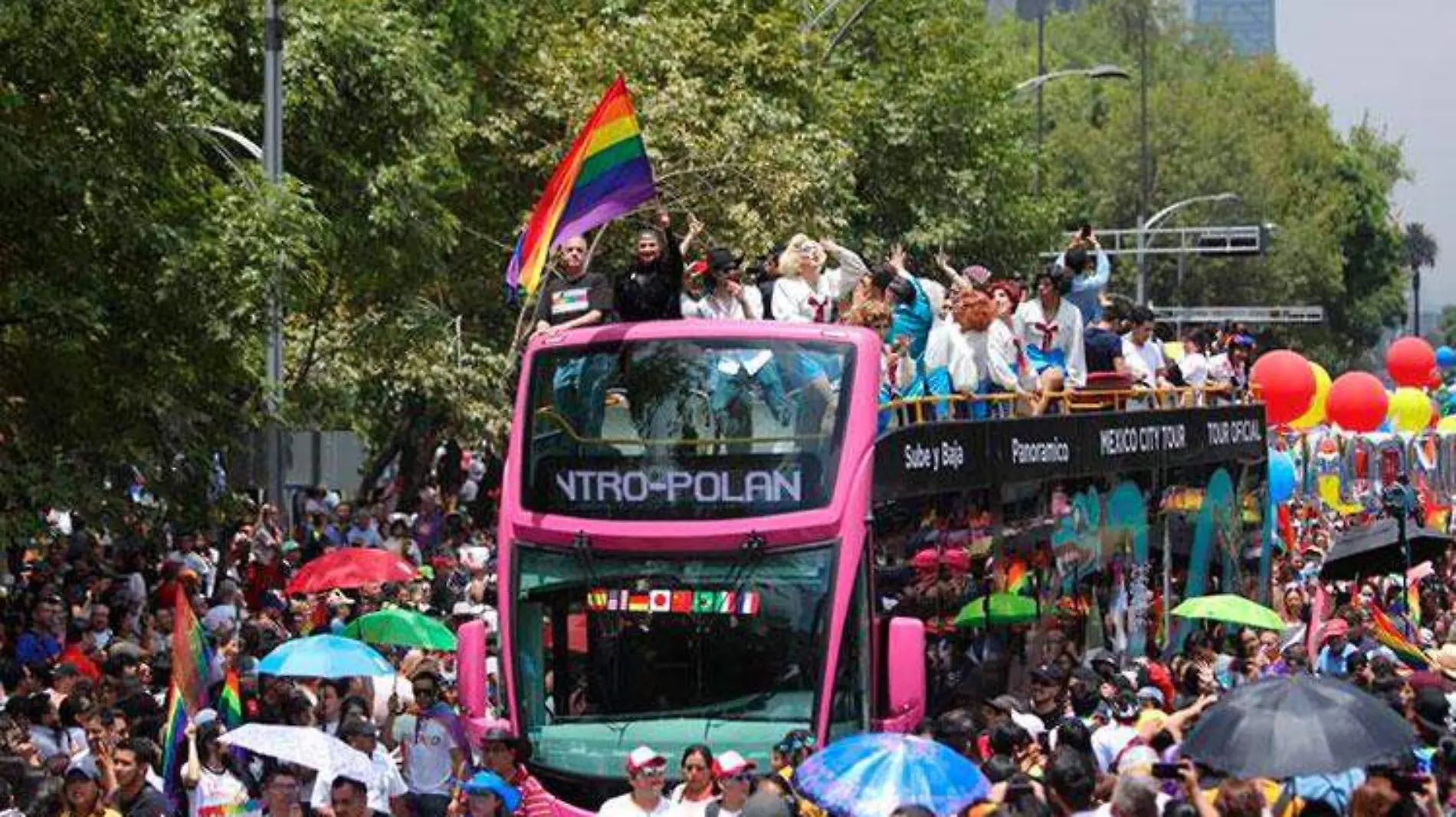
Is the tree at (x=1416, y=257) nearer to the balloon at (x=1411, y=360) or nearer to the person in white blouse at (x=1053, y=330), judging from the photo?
the balloon at (x=1411, y=360)

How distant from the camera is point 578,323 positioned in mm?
17422

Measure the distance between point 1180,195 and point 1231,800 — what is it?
85.2m

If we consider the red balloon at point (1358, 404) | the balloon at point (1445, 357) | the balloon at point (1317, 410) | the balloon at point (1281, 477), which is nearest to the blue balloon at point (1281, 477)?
the balloon at point (1281, 477)

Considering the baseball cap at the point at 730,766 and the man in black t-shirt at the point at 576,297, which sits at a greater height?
the man in black t-shirt at the point at 576,297

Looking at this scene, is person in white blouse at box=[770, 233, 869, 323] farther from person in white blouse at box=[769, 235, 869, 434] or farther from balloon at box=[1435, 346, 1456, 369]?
balloon at box=[1435, 346, 1456, 369]

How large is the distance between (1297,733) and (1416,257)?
12576 centimetres

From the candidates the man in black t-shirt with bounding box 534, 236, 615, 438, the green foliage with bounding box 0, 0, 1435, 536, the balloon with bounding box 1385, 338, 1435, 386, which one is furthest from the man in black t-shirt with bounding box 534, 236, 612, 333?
the balloon with bounding box 1385, 338, 1435, 386

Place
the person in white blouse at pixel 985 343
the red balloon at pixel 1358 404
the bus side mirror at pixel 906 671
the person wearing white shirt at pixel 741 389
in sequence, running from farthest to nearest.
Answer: the red balloon at pixel 1358 404 → the person in white blouse at pixel 985 343 → the person wearing white shirt at pixel 741 389 → the bus side mirror at pixel 906 671

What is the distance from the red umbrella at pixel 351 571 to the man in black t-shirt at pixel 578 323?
14.0 ft

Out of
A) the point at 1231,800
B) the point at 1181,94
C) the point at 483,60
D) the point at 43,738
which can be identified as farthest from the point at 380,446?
the point at 1181,94

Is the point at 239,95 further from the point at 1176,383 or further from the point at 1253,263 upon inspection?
the point at 1253,263

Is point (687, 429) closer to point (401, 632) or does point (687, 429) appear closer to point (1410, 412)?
point (401, 632)

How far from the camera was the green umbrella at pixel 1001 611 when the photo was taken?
1842cm

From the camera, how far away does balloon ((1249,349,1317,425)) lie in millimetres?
39938
